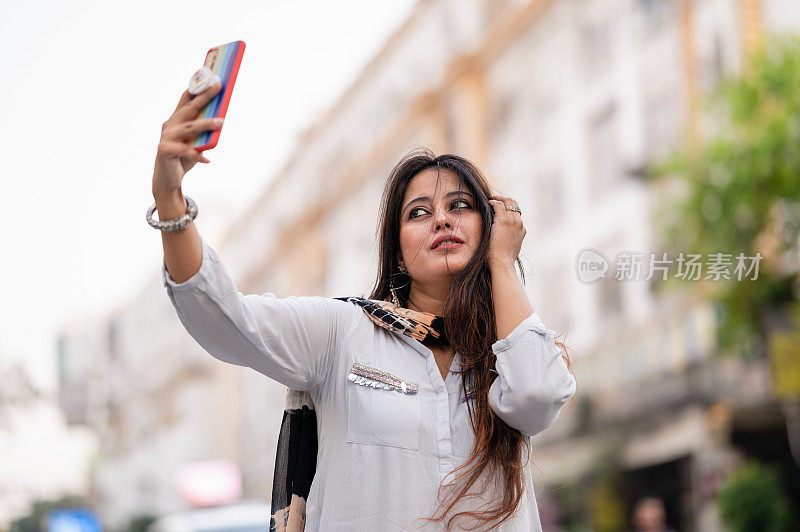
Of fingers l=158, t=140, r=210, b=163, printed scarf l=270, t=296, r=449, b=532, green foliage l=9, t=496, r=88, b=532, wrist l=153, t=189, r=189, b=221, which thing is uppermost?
fingers l=158, t=140, r=210, b=163

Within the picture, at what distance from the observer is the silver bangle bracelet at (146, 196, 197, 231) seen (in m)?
1.84

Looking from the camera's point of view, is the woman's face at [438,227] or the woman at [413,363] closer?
the woman at [413,363]

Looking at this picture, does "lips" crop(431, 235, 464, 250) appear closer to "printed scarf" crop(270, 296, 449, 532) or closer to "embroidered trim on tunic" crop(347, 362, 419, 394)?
"printed scarf" crop(270, 296, 449, 532)

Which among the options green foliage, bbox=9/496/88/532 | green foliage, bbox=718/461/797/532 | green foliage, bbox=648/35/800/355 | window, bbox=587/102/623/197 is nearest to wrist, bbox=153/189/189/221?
green foliage, bbox=648/35/800/355

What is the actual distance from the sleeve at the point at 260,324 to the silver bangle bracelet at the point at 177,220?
5 cm

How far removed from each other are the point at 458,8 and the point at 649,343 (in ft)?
37.8

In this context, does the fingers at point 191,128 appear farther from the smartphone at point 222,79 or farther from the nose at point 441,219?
the nose at point 441,219

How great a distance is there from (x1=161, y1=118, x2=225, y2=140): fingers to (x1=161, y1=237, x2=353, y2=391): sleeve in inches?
7.5

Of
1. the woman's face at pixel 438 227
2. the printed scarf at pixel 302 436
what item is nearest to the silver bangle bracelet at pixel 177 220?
the printed scarf at pixel 302 436

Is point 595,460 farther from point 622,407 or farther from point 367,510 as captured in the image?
point 367,510

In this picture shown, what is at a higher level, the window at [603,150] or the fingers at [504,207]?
the window at [603,150]

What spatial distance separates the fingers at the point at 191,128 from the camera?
186cm

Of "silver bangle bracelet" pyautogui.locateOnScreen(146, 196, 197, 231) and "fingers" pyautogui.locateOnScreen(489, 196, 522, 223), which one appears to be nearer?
"silver bangle bracelet" pyautogui.locateOnScreen(146, 196, 197, 231)

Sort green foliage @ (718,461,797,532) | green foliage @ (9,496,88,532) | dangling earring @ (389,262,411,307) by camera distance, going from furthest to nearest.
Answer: green foliage @ (9,496,88,532), green foliage @ (718,461,797,532), dangling earring @ (389,262,411,307)
